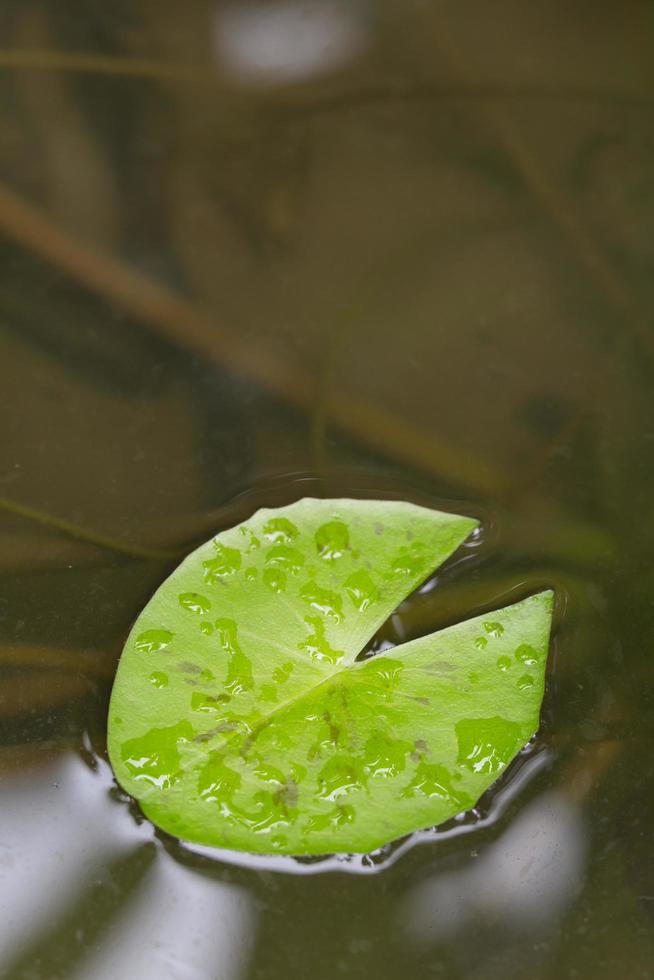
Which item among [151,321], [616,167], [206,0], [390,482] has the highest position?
[206,0]

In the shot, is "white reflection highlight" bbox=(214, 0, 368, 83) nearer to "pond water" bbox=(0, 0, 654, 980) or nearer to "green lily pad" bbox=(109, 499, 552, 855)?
"pond water" bbox=(0, 0, 654, 980)

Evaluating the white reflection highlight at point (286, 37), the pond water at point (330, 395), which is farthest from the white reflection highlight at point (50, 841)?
the white reflection highlight at point (286, 37)

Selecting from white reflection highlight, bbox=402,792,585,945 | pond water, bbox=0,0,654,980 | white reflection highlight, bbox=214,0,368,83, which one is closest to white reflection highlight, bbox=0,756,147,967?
pond water, bbox=0,0,654,980

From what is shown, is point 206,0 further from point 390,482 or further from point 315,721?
point 315,721

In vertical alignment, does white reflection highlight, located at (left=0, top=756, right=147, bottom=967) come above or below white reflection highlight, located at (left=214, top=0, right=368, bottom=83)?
below

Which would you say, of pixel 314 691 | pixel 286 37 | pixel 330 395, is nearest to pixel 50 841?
pixel 314 691

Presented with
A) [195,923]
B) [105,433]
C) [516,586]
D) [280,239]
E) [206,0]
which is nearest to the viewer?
[195,923]

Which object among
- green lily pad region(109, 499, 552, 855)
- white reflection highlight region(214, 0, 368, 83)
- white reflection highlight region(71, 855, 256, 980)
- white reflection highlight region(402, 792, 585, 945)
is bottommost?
white reflection highlight region(71, 855, 256, 980)

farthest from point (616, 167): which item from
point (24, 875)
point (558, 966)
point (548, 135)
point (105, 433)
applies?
point (24, 875)
